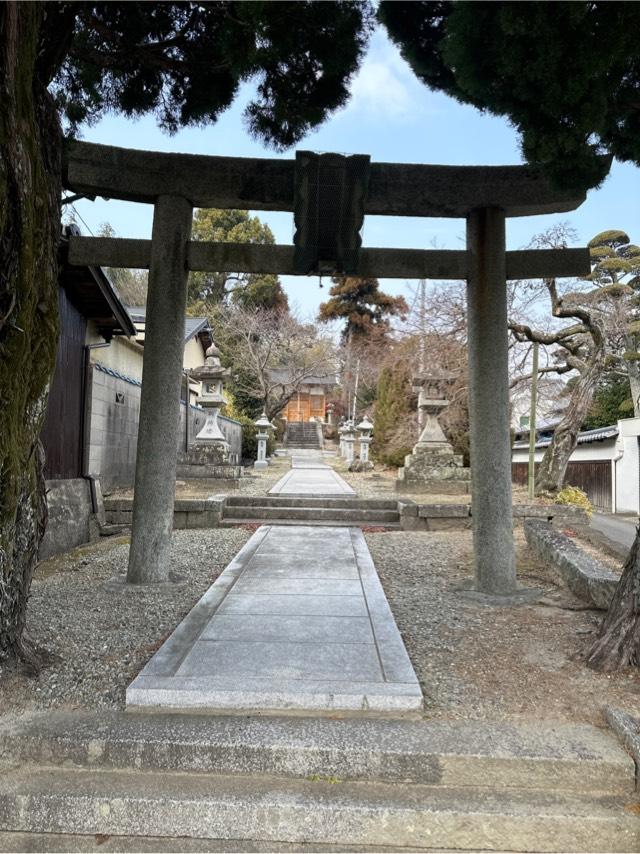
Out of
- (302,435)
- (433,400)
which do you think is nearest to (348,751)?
(433,400)

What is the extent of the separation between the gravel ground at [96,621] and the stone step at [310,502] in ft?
7.90

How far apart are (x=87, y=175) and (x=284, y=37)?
1.99m

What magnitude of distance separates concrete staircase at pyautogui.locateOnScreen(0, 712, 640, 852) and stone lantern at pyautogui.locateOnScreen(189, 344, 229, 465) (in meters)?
9.81

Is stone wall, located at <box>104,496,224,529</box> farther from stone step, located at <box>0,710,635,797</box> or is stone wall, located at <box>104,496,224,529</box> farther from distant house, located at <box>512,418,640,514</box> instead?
distant house, located at <box>512,418,640,514</box>

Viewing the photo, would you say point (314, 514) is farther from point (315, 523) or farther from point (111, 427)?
point (111, 427)

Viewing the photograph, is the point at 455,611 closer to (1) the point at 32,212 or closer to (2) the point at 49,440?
Answer: (1) the point at 32,212

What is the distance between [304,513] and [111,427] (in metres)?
3.30

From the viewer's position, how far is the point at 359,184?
485cm

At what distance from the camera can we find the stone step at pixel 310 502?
9.08 meters

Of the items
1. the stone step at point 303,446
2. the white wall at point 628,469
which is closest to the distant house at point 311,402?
the stone step at point 303,446

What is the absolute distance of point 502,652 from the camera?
136 inches

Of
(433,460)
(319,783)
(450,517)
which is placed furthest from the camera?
(433,460)

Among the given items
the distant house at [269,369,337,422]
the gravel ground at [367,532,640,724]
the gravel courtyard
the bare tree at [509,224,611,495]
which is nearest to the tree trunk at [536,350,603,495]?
the bare tree at [509,224,611,495]

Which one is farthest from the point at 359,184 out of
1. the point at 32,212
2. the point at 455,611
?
the point at 455,611
